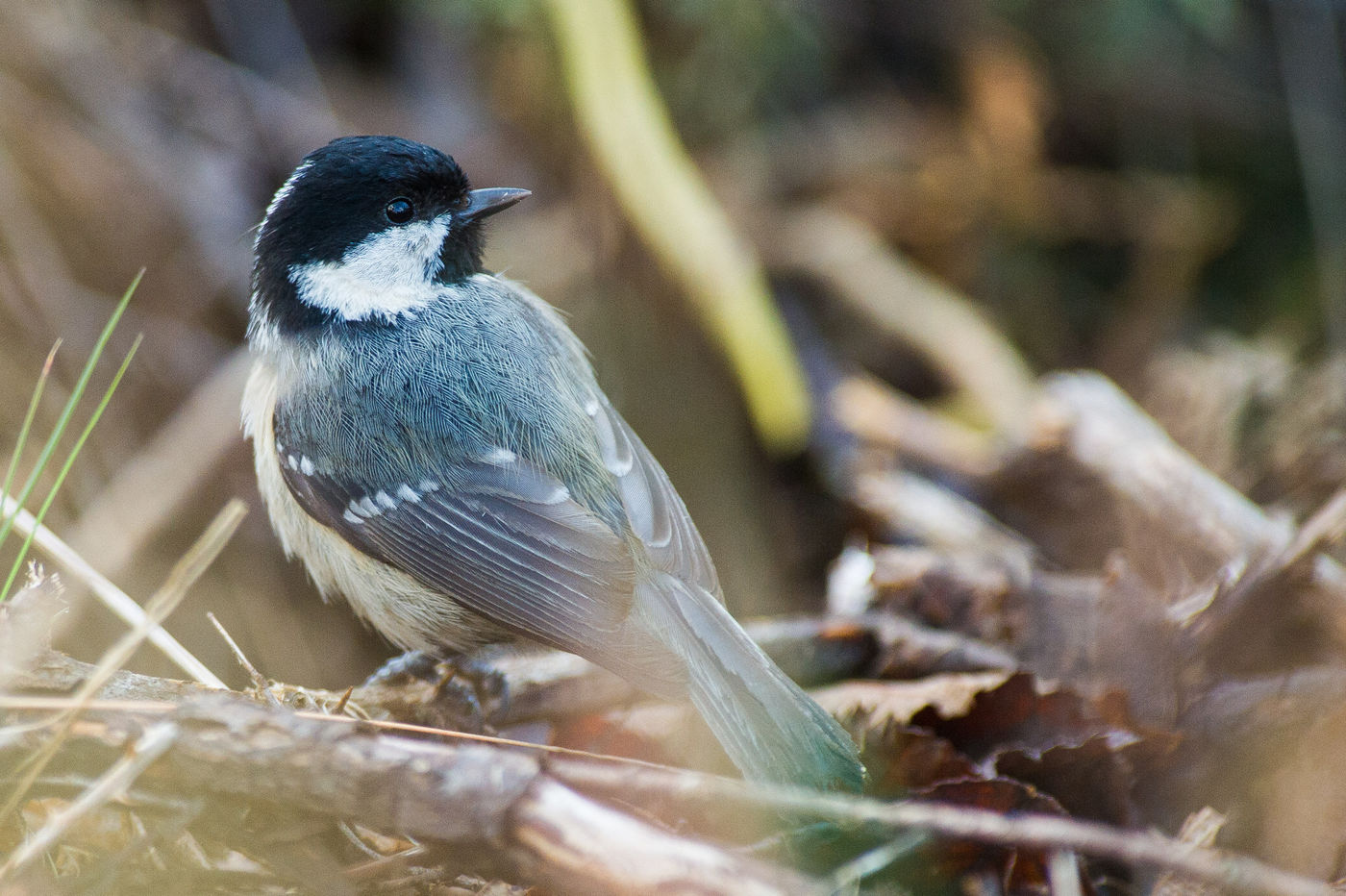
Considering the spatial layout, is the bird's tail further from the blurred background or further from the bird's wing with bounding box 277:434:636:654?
the blurred background

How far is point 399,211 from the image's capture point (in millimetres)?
2514

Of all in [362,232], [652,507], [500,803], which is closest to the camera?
[500,803]

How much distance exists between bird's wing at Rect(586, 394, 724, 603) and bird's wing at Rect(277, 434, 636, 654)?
0.10m

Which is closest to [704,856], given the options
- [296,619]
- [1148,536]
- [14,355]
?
[1148,536]

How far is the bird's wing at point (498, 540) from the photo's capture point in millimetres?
2107

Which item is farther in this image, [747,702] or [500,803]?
→ [747,702]

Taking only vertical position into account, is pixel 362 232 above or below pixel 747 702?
above

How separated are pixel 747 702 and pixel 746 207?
9.31ft

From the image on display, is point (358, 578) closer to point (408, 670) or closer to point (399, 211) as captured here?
point (408, 670)

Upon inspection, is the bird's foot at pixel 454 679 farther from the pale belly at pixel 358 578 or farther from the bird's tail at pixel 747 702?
the bird's tail at pixel 747 702

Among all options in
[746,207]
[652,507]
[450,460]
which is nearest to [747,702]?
[652,507]

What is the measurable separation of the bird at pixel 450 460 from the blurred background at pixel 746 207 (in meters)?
1.19

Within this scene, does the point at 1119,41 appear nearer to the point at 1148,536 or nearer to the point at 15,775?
the point at 1148,536

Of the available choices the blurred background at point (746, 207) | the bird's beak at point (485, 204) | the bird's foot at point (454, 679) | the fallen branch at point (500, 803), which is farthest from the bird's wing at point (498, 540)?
the blurred background at point (746, 207)
